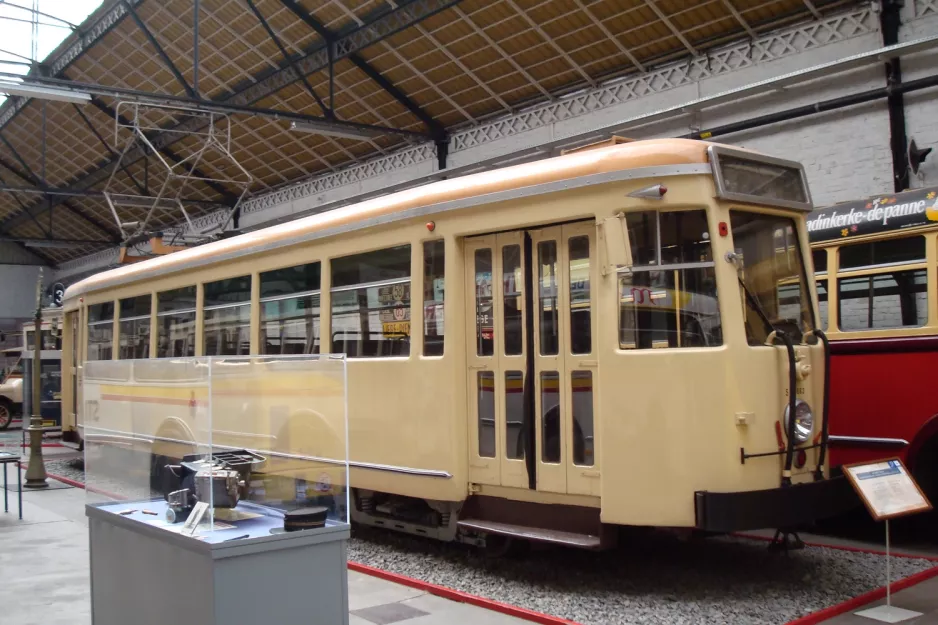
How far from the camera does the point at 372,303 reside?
7852 mm

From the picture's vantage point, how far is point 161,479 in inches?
200

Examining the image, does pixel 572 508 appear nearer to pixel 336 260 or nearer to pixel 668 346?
pixel 668 346

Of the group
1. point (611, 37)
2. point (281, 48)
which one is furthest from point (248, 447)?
point (281, 48)

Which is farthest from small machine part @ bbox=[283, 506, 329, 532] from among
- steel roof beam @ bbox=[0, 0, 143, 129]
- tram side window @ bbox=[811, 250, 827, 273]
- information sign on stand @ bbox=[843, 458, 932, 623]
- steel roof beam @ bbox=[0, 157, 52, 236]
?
steel roof beam @ bbox=[0, 157, 52, 236]

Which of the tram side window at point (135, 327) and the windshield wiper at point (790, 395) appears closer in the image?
the windshield wiper at point (790, 395)

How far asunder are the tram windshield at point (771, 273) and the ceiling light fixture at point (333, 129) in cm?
1200

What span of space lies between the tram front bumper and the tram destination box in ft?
8.26

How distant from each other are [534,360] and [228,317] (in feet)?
14.5

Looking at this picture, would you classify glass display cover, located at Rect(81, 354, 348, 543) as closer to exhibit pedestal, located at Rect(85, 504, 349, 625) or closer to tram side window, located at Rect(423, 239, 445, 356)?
exhibit pedestal, located at Rect(85, 504, 349, 625)

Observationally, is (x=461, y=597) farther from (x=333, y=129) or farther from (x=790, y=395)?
(x=333, y=129)

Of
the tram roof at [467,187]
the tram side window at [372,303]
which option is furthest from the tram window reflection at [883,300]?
the tram side window at [372,303]

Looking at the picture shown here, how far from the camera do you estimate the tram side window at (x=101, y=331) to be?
1296cm

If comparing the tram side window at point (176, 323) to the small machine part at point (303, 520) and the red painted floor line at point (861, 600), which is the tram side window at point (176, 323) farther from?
the red painted floor line at point (861, 600)

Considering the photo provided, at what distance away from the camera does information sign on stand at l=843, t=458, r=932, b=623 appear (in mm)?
5785
